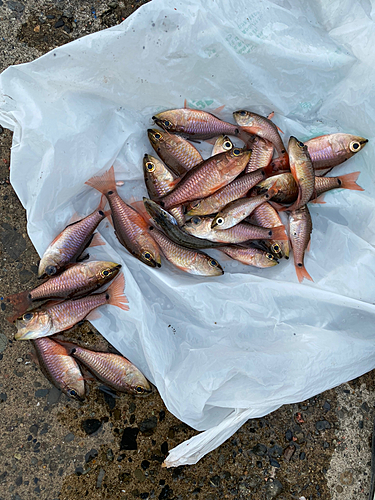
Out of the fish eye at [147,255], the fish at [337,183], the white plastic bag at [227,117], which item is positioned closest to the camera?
the white plastic bag at [227,117]

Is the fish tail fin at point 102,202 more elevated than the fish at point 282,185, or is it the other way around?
the fish at point 282,185

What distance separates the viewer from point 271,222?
226cm

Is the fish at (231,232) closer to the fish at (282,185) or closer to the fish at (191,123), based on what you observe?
the fish at (282,185)

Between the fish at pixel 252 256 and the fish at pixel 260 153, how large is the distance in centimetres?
52

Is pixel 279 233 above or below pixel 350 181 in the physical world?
below

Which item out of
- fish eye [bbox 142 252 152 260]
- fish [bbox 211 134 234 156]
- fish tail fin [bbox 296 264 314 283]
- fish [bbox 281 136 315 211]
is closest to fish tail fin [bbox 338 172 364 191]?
fish [bbox 281 136 315 211]

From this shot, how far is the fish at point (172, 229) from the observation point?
2.08 metres

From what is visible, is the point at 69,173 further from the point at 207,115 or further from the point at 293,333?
the point at 293,333

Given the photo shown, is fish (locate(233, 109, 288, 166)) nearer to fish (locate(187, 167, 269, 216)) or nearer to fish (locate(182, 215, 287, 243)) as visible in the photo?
fish (locate(187, 167, 269, 216))

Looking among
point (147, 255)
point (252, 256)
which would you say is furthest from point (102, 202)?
point (252, 256)

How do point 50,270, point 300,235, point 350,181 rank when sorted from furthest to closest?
point 350,181
point 300,235
point 50,270

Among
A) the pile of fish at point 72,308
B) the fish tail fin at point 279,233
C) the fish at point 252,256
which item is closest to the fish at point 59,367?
the pile of fish at point 72,308

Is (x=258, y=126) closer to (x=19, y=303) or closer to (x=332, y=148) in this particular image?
(x=332, y=148)

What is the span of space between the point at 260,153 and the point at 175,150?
0.57 meters
